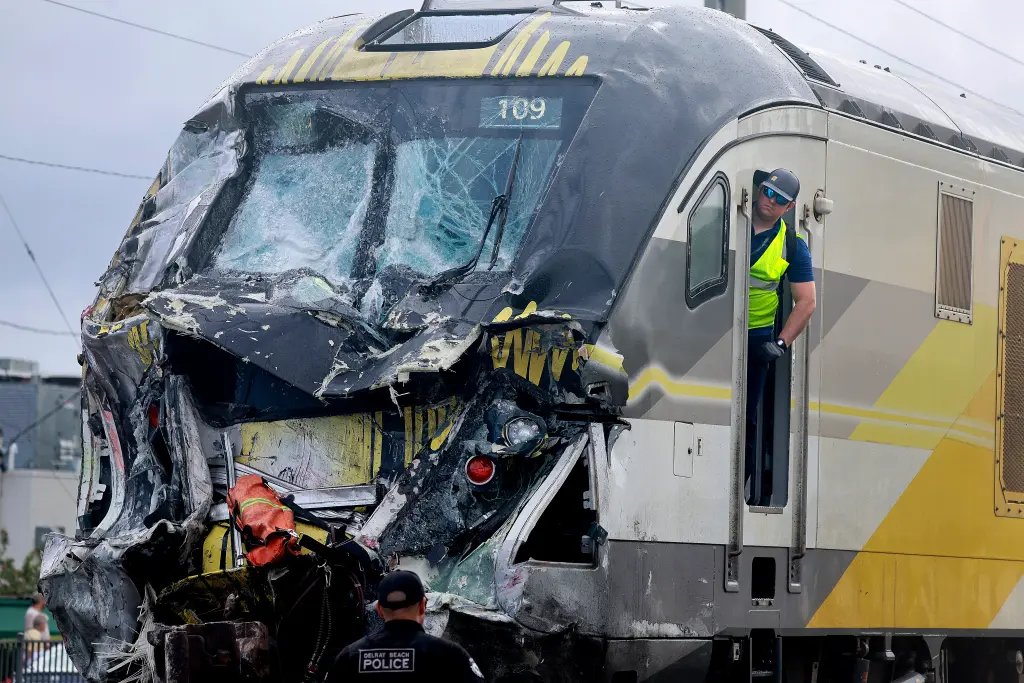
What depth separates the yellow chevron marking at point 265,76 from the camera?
9312 mm

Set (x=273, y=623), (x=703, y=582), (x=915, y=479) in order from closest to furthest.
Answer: (x=273, y=623) → (x=703, y=582) → (x=915, y=479)

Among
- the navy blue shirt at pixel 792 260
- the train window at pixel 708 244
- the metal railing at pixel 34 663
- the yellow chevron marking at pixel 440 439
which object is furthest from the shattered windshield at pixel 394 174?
the metal railing at pixel 34 663

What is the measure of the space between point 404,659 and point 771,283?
3581mm

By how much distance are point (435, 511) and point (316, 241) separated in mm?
1664

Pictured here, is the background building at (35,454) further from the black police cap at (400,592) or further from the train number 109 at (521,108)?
the black police cap at (400,592)

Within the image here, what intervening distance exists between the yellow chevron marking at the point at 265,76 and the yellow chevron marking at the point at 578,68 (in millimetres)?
1682

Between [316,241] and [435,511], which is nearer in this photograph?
[435,511]

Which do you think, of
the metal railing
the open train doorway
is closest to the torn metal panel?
the open train doorway

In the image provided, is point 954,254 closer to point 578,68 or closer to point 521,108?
point 578,68

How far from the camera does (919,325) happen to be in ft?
32.0

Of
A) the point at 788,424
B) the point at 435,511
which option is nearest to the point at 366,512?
the point at 435,511

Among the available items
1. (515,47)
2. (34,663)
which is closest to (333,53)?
(515,47)

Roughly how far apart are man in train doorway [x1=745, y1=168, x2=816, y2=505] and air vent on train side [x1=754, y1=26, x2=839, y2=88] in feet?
2.22

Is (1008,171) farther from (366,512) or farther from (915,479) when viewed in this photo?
(366,512)
